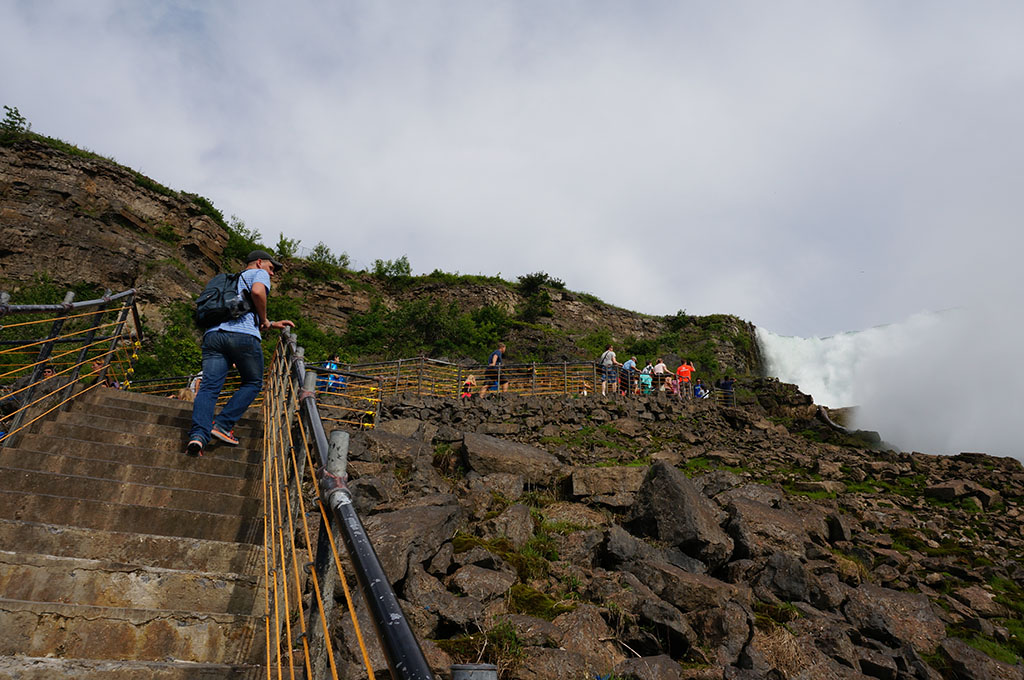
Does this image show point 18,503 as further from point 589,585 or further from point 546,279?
point 546,279

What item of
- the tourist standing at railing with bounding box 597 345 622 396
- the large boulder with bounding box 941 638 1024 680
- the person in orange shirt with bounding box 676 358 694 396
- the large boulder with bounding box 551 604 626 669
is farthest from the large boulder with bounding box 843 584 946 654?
the person in orange shirt with bounding box 676 358 694 396

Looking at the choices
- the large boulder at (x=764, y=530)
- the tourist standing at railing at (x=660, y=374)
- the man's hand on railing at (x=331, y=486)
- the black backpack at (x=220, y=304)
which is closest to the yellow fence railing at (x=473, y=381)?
the tourist standing at railing at (x=660, y=374)

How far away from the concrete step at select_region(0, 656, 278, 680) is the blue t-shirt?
9.63ft

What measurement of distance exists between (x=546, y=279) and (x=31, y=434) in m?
32.2

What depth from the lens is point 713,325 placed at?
35.1m

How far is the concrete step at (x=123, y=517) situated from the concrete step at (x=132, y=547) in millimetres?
141

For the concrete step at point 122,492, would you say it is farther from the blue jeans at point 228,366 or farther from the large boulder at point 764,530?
the large boulder at point 764,530

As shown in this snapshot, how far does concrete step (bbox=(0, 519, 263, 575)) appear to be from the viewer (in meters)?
3.17

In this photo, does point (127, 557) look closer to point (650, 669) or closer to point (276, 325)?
point (276, 325)

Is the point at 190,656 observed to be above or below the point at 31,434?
below

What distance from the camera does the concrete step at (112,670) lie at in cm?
217

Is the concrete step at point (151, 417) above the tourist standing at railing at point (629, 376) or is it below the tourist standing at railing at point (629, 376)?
below

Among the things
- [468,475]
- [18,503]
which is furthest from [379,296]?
[18,503]

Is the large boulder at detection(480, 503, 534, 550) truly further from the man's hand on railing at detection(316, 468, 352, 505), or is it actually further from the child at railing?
the child at railing
